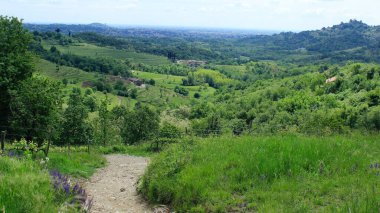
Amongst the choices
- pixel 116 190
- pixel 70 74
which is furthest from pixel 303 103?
pixel 70 74

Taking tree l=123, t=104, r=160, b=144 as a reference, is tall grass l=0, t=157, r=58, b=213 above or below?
above

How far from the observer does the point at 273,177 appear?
28.7ft

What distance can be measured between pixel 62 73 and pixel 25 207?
175129mm

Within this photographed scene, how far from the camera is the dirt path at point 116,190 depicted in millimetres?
9702

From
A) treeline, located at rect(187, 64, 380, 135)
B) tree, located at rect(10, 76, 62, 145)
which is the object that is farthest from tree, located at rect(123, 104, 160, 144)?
tree, located at rect(10, 76, 62, 145)

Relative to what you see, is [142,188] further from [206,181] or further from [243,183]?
[243,183]

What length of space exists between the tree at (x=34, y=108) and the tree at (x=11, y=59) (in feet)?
3.51

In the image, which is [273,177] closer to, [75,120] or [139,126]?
[75,120]

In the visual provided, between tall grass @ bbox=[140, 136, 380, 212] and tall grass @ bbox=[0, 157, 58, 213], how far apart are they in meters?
3.42

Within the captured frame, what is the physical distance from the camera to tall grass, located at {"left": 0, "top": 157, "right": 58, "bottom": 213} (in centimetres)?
538

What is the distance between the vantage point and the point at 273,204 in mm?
7238

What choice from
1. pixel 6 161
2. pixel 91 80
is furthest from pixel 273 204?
pixel 91 80

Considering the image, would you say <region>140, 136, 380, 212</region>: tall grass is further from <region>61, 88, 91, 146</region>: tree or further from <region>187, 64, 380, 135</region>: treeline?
<region>187, 64, 380, 135</region>: treeline

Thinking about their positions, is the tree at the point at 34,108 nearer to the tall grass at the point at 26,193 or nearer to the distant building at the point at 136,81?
the tall grass at the point at 26,193
